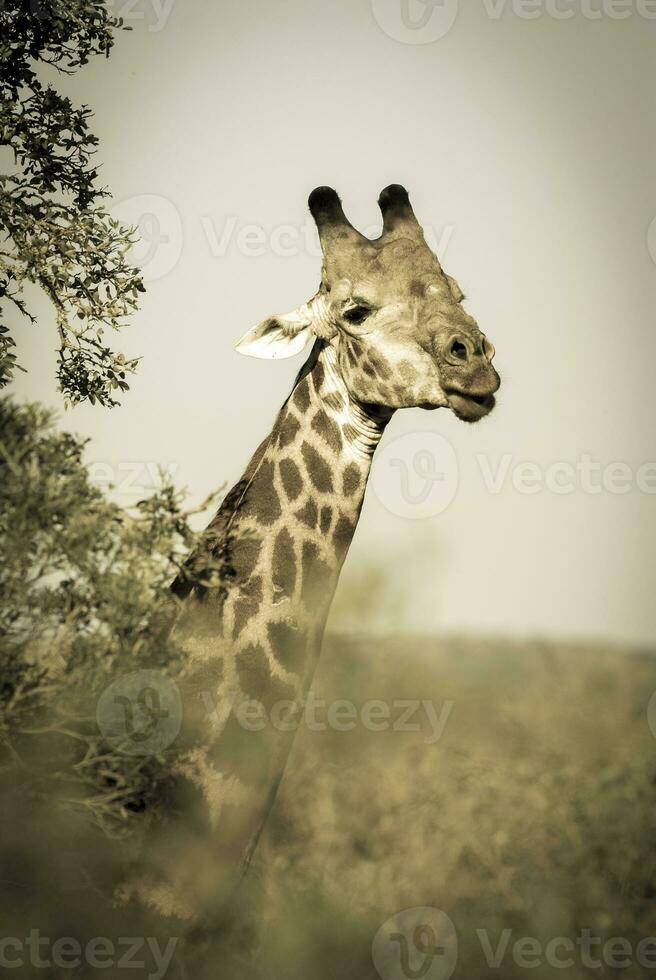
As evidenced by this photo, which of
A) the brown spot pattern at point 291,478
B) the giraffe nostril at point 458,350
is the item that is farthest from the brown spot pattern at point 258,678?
the giraffe nostril at point 458,350

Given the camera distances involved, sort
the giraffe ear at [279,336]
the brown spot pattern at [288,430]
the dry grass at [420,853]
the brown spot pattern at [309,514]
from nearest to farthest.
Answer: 1. the dry grass at [420,853]
2. the brown spot pattern at [309,514]
3. the giraffe ear at [279,336]
4. the brown spot pattern at [288,430]

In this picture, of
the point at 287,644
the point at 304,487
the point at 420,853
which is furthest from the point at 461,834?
the point at 304,487

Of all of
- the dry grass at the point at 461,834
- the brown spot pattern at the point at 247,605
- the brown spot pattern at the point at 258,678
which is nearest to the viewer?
the brown spot pattern at the point at 258,678

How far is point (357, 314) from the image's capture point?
6688mm

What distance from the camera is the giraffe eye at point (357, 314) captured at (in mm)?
6668

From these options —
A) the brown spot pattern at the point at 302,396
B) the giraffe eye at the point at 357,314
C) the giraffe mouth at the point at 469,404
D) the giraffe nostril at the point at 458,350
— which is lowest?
the brown spot pattern at the point at 302,396

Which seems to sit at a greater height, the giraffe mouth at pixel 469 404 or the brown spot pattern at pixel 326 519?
the giraffe mouth at pixel 469 404

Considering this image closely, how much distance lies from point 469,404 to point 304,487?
1183mm

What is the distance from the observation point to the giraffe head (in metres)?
6.26

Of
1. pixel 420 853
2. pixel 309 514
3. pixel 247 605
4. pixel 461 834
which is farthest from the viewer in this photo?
pixel 461 834

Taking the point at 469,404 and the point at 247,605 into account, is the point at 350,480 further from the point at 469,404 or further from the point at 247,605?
the point at 247,605

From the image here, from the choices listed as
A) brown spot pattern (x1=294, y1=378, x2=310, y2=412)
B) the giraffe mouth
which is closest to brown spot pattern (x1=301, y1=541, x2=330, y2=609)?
brown spot pattern (x1=294, y1=378, x2=310, y2=412)

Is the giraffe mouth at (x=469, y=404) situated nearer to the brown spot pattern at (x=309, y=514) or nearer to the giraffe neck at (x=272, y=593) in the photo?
the giraffe neck at (x=272, y=593)

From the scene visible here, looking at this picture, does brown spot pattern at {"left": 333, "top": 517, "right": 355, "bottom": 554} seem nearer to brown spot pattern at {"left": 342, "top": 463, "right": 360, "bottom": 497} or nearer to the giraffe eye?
brown spot pattern at {"left": 342, "top": 463, "right": 360, "bottom": 497}
